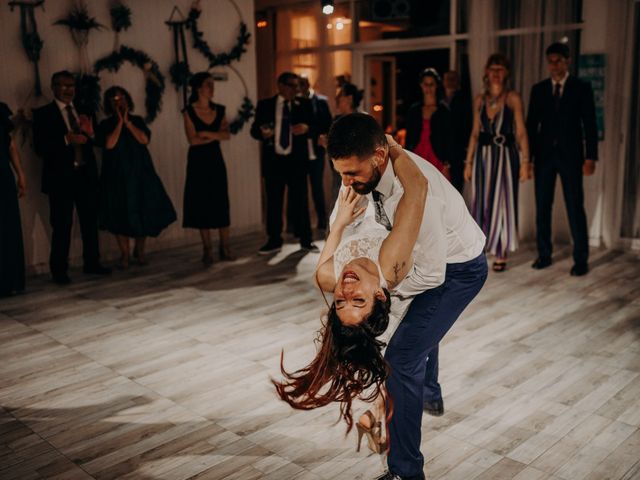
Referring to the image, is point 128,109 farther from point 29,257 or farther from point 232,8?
point 232,8

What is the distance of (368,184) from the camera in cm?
203

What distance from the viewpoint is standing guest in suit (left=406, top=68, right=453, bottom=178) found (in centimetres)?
569

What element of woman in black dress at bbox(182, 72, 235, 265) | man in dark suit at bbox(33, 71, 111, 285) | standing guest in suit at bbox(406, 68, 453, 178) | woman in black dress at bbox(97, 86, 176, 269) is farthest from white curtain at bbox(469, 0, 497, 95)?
man in dark suit at bbox(33, 71, 111, 285)

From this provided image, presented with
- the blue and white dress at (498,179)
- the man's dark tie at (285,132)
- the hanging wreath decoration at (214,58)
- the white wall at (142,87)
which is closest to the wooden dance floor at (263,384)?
the blue and white dress at (498,179)

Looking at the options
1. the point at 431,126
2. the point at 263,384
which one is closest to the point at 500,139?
the point at 431,126

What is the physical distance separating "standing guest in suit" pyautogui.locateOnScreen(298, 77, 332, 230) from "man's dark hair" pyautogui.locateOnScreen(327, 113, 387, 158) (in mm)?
4312

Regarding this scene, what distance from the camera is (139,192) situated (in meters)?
5.93

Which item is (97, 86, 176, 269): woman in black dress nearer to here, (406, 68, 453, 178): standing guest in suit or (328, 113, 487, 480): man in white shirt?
(406, 68, 453, 178): standing guest in suit

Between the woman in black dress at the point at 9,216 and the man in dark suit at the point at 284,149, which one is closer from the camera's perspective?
the woman in black dress at the point at 9,216

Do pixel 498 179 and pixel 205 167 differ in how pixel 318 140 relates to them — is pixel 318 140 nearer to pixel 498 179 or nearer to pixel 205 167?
pixel 205 167

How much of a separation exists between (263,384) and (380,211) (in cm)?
163

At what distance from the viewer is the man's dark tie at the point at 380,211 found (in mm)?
2092

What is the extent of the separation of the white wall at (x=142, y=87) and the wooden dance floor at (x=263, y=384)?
909 millimetres

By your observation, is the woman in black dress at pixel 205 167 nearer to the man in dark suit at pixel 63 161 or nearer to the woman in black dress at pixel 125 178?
the woman in black dress at pixel 125 178
